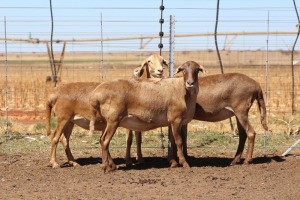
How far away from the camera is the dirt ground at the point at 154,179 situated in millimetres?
10469

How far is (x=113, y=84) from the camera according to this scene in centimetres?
1258

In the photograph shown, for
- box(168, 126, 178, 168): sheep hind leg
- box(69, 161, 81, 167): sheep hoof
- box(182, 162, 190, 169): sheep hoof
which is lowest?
Result: box(69, 161, 81, 167): sheep hoof

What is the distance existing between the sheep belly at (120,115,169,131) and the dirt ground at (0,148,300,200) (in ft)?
2.54

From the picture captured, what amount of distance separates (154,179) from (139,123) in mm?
1359

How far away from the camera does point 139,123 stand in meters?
12.7

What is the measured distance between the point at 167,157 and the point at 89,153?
1.72 m

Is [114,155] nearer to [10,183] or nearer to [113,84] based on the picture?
[113,84]

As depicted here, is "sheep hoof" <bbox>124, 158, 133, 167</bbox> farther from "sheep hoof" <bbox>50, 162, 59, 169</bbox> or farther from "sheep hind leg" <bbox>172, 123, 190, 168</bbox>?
"sheep hoof" <bbox>50, 162, 59, 169</bbox>

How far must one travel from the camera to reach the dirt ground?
10.5 m

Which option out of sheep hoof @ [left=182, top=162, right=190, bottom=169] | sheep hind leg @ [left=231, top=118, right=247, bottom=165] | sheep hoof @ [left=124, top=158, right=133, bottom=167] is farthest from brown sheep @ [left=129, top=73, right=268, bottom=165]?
sheep hoof @ [left=182, top=162, right=190, bottom=169]

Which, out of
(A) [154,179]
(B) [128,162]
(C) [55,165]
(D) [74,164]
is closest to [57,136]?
(C) [55,165]

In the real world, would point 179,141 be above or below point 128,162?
above

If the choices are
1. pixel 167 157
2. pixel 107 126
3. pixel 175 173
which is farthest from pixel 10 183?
pixel 167 157

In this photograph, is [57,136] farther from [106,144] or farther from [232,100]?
[232,100]
